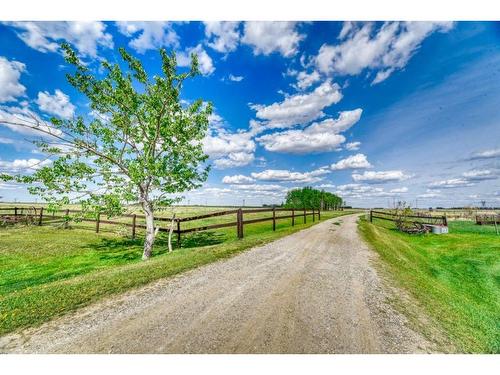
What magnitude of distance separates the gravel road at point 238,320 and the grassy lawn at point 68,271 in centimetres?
44

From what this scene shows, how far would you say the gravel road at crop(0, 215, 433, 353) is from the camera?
296cm

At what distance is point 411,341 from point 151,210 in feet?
31.9

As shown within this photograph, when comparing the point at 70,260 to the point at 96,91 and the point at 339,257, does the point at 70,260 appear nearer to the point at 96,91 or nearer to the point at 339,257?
the point at 96,91

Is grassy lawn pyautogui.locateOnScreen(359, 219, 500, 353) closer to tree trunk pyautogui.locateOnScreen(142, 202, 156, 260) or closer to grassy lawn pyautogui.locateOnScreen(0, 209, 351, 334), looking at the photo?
grassy lawn pyautogui.locateOnScreen(0, 209, 351, 334)

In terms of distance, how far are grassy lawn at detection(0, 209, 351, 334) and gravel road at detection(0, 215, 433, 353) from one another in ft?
1.45

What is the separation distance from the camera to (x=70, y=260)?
936 centimetres

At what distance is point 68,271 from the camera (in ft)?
25.2

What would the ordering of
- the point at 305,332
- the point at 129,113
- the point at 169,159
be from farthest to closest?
the point at 169,159
the point at 129,113
the point at 305,332

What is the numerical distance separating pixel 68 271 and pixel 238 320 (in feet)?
23.4

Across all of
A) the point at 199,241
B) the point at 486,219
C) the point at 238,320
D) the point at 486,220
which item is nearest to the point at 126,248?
the point at 199,241

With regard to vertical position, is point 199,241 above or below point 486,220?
below

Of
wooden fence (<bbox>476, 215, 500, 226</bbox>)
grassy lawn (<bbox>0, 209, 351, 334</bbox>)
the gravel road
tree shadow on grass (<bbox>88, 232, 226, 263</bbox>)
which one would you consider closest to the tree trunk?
tree shadow on grass (<bbox>88, 232, 226, 263</bbox>)

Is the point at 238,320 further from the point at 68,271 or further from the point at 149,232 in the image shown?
the point at 149,232

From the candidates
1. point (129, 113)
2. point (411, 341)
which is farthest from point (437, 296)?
point (129, 113)
